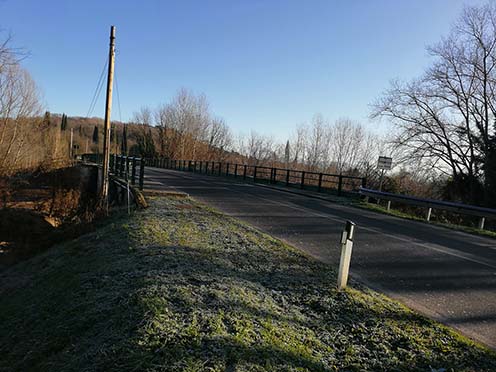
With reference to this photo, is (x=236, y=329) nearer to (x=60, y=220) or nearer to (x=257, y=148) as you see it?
(x=60, y=220)

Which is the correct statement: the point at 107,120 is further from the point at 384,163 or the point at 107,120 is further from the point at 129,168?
the point at 384,163

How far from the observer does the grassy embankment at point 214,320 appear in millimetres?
3031

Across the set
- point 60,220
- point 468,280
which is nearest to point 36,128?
point 60,220

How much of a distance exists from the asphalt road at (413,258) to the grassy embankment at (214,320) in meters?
0.60

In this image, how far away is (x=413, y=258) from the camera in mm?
6879

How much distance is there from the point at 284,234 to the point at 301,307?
4.25m

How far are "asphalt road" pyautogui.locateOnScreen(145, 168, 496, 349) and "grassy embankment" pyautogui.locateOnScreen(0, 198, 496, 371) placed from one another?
604 mm

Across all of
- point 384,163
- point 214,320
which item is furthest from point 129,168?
point 214,320

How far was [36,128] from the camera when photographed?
2831cm

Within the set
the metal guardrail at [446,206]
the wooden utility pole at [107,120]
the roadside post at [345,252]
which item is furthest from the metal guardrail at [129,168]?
the roadside post at [345,252]

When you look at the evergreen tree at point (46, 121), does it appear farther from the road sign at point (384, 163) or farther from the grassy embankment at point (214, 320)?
the grassy embankment at point (214, 320)

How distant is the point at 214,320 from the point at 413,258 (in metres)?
5.00

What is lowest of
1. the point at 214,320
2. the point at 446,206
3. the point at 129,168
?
the point at 214,320

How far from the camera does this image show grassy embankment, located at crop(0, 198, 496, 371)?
9.95 feet
